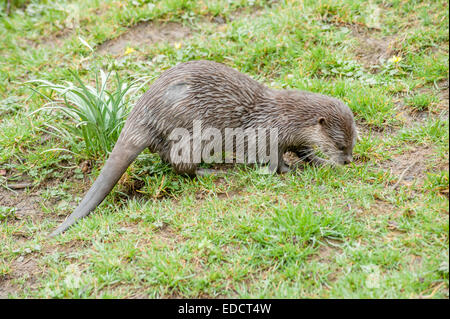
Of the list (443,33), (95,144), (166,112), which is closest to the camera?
(166,112)

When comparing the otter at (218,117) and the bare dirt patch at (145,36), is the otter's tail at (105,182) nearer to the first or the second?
the otter at (218,117)

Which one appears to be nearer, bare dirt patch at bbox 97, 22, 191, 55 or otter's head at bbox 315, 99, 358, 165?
otter's head at bbox 315, 99, 358, 165

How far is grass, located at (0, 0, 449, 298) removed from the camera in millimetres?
2488

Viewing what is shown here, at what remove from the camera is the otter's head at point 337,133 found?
3258 millimetres

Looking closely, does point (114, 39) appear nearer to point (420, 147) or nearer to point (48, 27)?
point (48, 27)

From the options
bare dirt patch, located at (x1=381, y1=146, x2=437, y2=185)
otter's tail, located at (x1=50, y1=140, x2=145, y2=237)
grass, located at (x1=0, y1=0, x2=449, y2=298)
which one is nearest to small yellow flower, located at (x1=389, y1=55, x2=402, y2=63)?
grass, located at (x1=0, y1=0, x2=449, y2=298)

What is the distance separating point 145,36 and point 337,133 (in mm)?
2531

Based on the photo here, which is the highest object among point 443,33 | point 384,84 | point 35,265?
point 443,33


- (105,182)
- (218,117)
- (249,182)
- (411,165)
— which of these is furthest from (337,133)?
(105,182)

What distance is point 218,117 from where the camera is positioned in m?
3.35

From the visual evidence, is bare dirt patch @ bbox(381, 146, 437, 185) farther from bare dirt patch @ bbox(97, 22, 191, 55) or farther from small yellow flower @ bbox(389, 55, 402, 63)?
bare dirt patch @ bbox(97, 22, 191, 55)

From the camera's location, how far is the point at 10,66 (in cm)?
483
